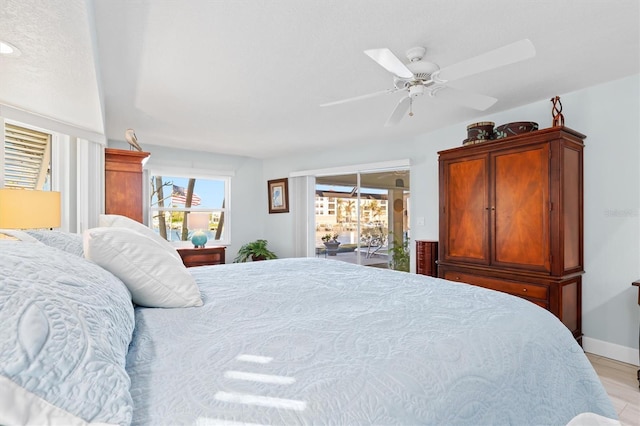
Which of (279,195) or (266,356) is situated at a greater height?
(279,195)

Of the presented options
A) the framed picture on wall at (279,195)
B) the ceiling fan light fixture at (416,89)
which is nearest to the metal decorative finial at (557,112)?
the ceiling fan light fixture at (416,89)

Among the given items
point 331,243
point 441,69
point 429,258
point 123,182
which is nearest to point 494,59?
point 441,69

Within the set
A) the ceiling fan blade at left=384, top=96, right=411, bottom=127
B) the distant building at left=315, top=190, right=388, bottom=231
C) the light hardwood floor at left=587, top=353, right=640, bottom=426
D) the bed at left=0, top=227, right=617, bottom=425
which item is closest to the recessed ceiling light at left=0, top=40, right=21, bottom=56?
the bed at left=0, top=227, right=617, bottom=425

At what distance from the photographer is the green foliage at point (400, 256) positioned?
4895mm

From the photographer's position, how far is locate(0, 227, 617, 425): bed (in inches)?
21.5

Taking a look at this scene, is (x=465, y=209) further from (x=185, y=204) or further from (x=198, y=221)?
(x=185, y=204)

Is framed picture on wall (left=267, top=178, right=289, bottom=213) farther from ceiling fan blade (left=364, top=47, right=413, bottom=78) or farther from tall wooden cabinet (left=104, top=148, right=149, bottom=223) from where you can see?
ceiling fan blade (left=364, top=47, right=413, bottom=78)

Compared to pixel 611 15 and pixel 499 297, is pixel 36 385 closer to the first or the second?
pixel 499 297

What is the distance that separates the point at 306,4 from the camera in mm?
1806

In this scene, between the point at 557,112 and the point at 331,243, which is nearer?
the point at 557,112

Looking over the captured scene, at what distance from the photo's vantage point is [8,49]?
1711 mm

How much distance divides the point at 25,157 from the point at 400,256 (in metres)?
4.46

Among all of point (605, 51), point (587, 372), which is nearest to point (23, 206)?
point (587, 372)

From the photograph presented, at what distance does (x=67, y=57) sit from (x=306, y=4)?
132 centimetres
